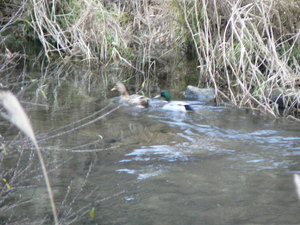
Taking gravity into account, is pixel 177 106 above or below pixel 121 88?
below

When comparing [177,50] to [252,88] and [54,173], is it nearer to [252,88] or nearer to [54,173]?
[252,88]

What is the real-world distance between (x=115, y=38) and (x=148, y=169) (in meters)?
5.70

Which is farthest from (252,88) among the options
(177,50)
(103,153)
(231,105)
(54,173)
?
(54,173)

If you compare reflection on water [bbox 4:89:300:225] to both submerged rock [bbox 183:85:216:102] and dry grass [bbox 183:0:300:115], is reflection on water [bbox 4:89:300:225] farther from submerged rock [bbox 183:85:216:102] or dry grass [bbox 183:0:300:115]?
submerged rock [bbox 183:85:216:102]

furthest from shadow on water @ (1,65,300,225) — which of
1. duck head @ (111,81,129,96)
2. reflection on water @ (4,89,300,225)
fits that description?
duck head @ (111,81,129,96)

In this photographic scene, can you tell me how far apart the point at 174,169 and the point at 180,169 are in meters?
0.06

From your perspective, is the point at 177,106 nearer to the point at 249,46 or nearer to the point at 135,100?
the point at 135,100

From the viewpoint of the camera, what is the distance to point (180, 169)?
16.2 feet

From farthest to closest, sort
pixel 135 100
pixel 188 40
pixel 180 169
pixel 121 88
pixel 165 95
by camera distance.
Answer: pixel 188 40, pixel 121 88, pixel 165 95, pixel 135 100, pixel 180 169

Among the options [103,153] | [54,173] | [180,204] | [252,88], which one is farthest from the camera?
[252,88]

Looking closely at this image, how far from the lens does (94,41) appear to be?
10.2 metres

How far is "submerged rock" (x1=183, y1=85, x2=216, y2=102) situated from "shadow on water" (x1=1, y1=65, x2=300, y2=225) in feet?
2.82

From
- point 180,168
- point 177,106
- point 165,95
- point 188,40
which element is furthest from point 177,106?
point 188,40

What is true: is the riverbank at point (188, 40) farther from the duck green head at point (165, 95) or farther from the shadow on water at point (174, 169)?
the shadow on water at point (174, 169)
